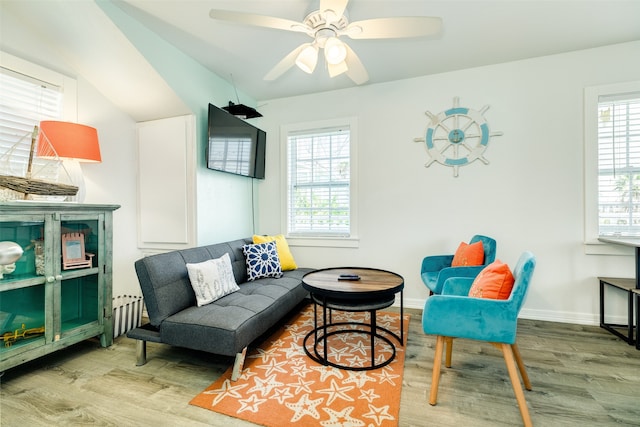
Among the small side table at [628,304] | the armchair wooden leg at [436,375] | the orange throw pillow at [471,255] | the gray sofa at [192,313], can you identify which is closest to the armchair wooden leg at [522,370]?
the armchair wooden leg at [436,375]

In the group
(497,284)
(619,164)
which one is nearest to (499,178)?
(619,164)

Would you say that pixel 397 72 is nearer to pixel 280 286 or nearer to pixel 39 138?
pixel 280 286

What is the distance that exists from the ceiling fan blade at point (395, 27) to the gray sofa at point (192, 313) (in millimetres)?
2044

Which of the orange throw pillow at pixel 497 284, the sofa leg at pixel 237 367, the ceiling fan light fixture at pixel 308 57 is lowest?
the sofa leg at pixel 237 367

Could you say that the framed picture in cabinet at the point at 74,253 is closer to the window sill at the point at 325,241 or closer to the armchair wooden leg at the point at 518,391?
the window sill at the point at 325,241

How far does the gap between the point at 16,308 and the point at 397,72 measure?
3.84 m

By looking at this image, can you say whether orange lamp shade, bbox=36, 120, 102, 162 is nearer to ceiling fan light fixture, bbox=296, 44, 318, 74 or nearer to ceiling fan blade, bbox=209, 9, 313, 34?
ceiling fan blade, bbox=209, 9, 313, 34

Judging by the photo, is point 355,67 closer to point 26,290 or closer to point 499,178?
point 499,178

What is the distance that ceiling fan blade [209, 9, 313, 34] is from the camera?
1663 millimetres

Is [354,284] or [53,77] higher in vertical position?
[53,77]

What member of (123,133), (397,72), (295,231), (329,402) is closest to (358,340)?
(329,402)

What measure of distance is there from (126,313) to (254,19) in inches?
104

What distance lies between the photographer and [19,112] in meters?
2.13

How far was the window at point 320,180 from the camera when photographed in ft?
11.5
